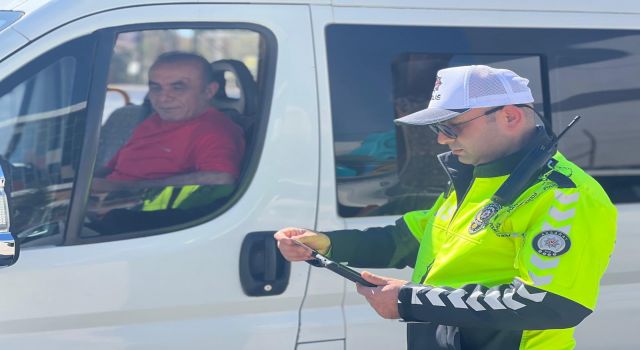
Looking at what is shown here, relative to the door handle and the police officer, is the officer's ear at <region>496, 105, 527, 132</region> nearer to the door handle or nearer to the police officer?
the police officer

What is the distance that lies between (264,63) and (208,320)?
83 centimetres

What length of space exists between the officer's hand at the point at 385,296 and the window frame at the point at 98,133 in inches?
30.2

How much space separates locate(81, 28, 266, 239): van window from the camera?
2971mm

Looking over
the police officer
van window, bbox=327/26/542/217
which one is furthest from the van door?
the police officer

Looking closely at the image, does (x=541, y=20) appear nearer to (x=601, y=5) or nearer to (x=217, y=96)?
(x=601, y=5)

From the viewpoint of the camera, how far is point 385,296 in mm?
2314

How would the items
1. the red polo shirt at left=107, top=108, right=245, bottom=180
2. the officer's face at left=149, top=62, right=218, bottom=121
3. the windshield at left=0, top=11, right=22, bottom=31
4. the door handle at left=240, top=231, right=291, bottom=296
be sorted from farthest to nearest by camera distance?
the officer's face at left=149, top=62, right=218, bottom=121 < the red polo shirt at left=107, top=108, right=245, bottom=180 < the door handle at left=240, top=231, right=291, bottom=296 < the windshield at left=0, top=11, right=22, bottom=31

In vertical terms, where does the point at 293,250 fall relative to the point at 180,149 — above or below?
below

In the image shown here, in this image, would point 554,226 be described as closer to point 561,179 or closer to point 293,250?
point 561,179

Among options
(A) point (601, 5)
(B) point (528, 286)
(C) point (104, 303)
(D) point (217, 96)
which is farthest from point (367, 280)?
(A) point (601, 5)

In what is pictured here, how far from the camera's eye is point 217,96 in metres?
3.30

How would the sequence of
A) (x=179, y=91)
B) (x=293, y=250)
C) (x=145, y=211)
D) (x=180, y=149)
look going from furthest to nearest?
(x=179, y=91) < (x=180, y=149) < (x=145, y=211) < (x=293, y=250)

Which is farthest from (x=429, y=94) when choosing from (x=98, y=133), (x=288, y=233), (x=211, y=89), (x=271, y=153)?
(x=98, y=133)

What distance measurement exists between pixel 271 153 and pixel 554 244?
1.12 meters
